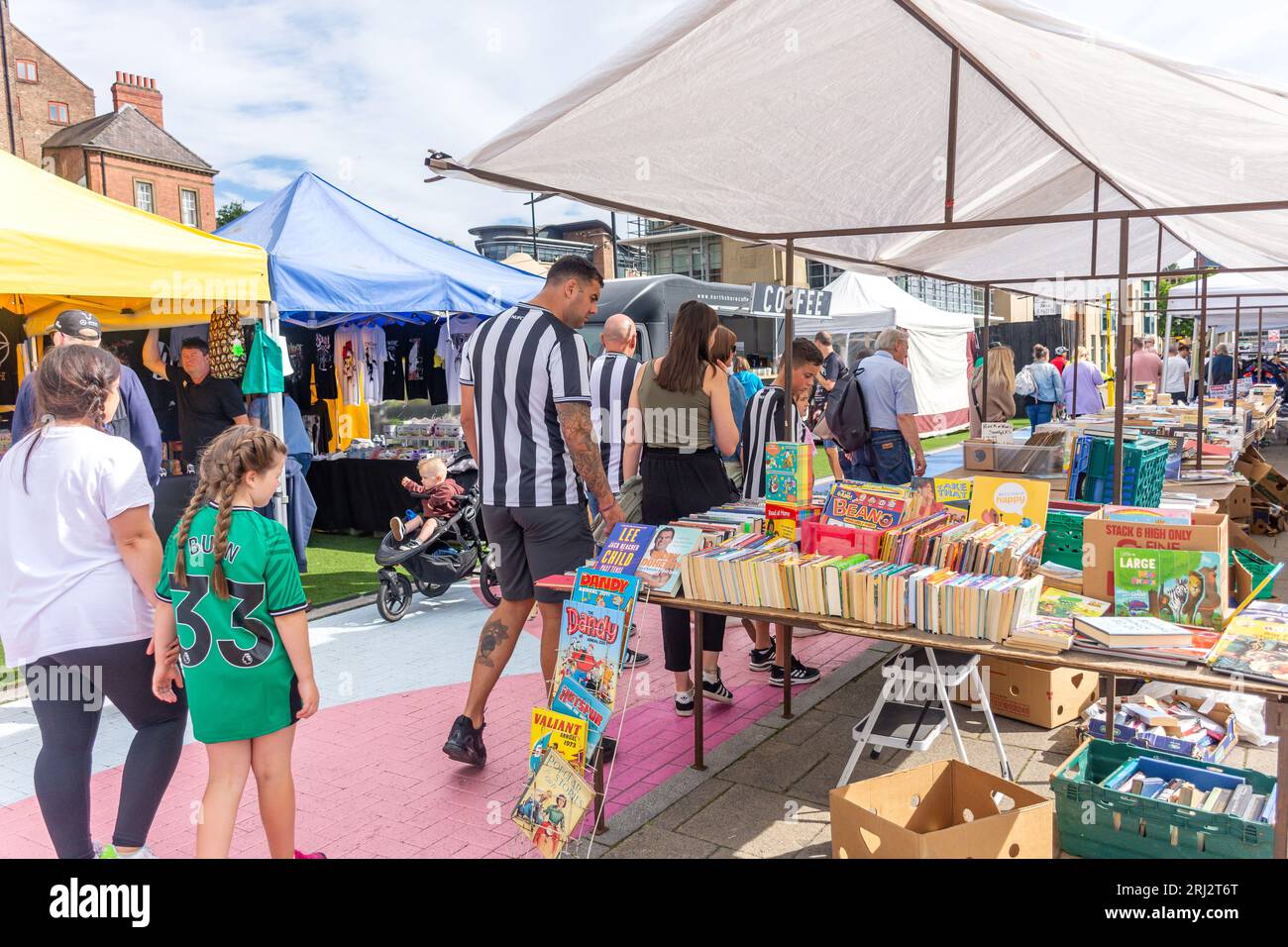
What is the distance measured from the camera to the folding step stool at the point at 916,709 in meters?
3.28

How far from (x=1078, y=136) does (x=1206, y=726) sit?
8.45 ft

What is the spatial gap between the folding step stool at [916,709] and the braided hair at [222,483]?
2134 mm

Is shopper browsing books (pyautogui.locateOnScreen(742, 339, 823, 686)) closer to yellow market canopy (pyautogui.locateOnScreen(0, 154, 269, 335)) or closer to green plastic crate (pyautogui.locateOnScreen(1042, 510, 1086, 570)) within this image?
green plastic crate (pyautogui.locateOnScreen(1042, 510, 1086, 570))

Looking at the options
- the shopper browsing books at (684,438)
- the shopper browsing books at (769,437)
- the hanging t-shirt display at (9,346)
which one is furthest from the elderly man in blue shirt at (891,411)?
the hanging t-shirt display at (9,346)

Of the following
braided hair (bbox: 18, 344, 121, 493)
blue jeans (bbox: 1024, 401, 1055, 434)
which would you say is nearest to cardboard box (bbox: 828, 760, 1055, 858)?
braided hair (bbox: 18, 344, 121, 493)

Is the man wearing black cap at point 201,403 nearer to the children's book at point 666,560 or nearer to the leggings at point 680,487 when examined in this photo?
the leggings at point 680,487

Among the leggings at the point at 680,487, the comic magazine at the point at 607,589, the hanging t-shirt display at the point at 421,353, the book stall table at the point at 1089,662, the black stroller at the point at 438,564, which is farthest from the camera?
the hanging t-shirt display at the point at 421,353

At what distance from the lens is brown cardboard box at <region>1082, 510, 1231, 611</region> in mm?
2857

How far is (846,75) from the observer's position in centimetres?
327

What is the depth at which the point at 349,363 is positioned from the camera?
10055mm

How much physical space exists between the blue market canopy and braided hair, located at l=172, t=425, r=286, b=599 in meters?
4.67

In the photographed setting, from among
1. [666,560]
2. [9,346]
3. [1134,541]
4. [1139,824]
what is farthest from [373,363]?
[1139,824]
